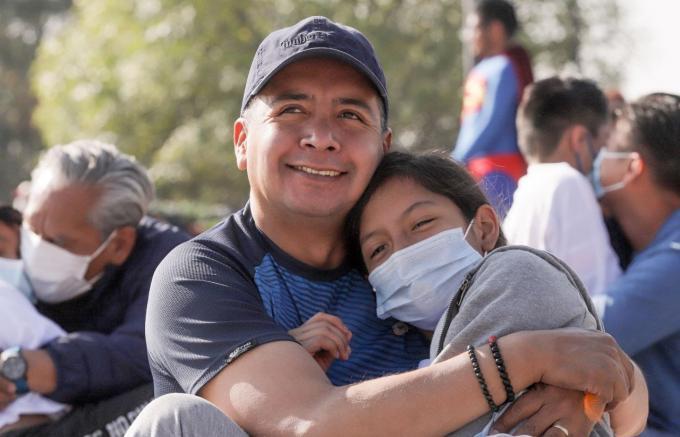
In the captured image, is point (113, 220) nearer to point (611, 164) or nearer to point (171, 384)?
point (171, 384)

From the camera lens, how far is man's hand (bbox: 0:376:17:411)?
12.4 feet

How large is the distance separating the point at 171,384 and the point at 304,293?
0.48 metres

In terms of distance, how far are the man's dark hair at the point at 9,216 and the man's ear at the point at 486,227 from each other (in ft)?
7.16

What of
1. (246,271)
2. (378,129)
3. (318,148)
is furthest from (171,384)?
(378,129)

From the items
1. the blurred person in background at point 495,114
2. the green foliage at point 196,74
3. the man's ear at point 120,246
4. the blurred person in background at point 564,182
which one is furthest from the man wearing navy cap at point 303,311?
the green foliage at point 196,74

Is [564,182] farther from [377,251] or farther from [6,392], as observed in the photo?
[6,392]

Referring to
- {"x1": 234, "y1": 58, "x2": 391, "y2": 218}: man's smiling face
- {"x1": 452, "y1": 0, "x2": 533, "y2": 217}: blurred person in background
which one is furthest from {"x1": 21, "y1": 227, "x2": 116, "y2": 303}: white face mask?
{"x1": 452, "y1": 0, "x2": 533, "y2": 217}: blurred person in background

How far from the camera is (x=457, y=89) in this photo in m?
21.2

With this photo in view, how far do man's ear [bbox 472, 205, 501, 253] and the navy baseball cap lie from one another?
0.47 m

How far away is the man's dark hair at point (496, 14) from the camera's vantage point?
24.1 feet

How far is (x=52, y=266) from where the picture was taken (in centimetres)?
428

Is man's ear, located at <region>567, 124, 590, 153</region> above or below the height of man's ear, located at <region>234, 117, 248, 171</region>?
below

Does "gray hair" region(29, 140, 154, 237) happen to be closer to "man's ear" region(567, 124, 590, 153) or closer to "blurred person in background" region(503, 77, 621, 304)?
"blurred person in background" region(503, 77, 621, 304)

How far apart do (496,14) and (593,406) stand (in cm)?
521
